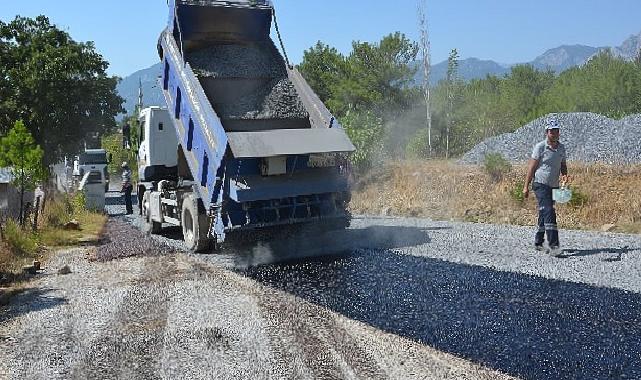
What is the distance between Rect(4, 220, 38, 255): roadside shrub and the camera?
933cm

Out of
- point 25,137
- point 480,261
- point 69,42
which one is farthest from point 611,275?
point 69,42

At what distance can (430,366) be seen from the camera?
4.08 meters

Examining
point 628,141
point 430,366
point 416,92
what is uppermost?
point 416,92

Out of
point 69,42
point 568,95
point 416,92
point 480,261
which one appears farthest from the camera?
A: point 568,95

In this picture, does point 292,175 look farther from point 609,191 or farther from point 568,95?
point 568,95

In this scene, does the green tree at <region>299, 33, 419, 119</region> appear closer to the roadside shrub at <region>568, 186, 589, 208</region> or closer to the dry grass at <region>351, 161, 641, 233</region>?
the dry grass at <region>351, 161, 641, 233</region>

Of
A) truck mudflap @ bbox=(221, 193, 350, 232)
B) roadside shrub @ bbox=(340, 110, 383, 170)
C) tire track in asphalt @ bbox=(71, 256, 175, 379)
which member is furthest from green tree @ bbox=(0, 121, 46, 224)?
roadside shrub @ bbox=(340, 110, 383, 170)

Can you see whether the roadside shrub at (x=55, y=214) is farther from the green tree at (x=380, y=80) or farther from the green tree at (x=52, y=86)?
the green tree at (x=380, y=80)

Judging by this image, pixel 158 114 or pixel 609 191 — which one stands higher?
pixel 158 114

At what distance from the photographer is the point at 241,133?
7.28m

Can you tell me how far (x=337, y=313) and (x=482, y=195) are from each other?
334 inches

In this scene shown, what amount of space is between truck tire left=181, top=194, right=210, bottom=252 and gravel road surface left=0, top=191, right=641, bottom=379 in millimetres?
189

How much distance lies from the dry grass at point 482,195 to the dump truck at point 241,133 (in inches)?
197

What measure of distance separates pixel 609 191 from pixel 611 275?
5.68m
